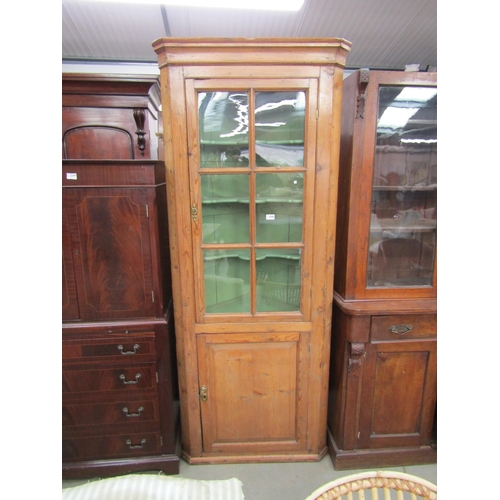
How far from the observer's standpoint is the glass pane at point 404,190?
53.7 inches

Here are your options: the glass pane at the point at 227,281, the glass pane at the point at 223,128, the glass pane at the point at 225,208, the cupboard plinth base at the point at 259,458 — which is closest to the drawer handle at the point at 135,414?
the cupboard plinth base at the point at 259,458

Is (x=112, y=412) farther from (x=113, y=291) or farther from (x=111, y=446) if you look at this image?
(x=113, y=291)

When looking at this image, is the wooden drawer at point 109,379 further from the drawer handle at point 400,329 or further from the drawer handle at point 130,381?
the drawer handle at point 400,329

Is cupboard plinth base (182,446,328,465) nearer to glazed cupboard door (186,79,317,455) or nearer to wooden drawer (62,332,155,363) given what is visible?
glazed cupboard door (186,79,317,455)

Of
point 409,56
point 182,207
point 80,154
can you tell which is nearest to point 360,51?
point 409,56

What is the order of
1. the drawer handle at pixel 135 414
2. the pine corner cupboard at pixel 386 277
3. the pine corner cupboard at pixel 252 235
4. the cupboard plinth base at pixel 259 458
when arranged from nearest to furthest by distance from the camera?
the pine corner cupboard at pixel 252 235 → the pine corner cupboard at pixel 386 277 → the drawer handle at pixel 135 414 → the cupboard plinth base at pixel 259 458

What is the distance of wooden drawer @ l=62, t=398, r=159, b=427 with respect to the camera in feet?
4.74

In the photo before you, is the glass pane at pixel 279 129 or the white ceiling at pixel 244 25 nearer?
the glass pane at pixel 279 129

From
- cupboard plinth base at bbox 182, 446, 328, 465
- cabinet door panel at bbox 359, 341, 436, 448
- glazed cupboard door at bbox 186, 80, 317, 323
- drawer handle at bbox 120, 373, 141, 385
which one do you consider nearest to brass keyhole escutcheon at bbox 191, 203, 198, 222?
glazed cupboard door at bbox 186, 80, 317, 323

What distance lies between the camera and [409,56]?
2.07 m

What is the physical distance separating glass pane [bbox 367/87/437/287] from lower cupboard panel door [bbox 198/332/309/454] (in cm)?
57

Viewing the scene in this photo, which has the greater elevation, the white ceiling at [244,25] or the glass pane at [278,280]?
the white ceiling at [244,25]

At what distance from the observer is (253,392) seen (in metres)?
1.52

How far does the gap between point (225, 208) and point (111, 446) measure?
1.31 meters
